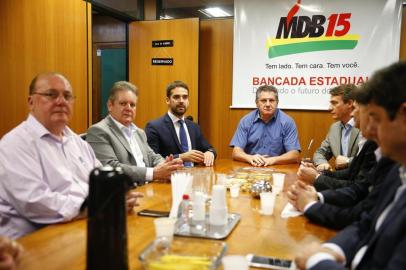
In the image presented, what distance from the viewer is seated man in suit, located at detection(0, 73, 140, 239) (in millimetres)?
1602

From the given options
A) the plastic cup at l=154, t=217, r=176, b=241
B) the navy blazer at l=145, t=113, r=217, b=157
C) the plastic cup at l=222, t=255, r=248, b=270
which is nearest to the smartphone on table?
the plastic cup at l=222, t=255, r=248, b=270

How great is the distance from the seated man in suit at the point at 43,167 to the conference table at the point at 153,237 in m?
0.12

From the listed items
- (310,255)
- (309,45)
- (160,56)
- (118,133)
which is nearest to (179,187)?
(310,255)

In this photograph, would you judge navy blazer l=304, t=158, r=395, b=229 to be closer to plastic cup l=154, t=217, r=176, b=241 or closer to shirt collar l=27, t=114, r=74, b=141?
plastic cup l=154, t=217, r=176, b=241

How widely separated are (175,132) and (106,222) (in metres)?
2.52

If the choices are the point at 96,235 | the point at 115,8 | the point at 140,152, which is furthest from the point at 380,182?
the point at 115,8

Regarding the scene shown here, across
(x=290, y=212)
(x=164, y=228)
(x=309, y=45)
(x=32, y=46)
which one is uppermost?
(x=309, y=45)

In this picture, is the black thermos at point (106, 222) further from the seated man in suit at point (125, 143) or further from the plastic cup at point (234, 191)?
the seated man in suit at point (125, 143)

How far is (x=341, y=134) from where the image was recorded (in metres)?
3.59

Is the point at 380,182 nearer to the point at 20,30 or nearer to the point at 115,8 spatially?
the point at 20,30

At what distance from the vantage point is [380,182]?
1460 mm

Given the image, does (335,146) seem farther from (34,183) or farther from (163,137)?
(34,183)

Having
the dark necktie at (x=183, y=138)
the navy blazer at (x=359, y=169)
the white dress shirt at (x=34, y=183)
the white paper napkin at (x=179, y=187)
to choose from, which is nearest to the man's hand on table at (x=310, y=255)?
the white paper napkin at (x=179, y=187)

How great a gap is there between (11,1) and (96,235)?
3739 mm
